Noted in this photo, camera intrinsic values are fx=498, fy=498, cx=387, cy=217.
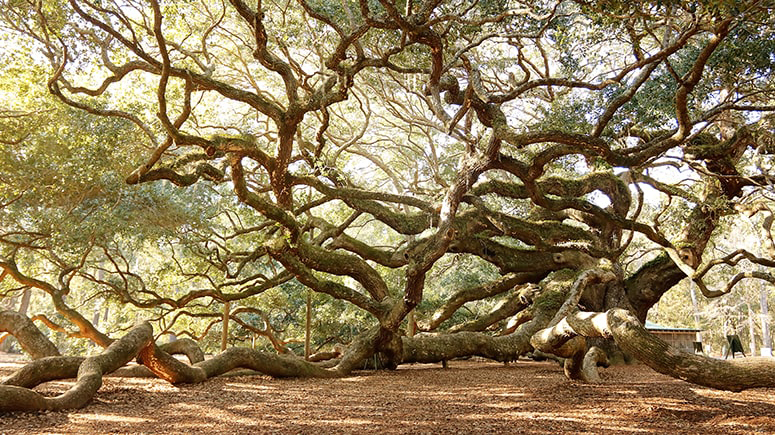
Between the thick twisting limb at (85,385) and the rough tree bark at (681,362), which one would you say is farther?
the thick twisting limb at (85,385)

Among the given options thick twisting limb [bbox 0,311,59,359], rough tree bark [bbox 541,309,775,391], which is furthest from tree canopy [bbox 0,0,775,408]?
thick twisting limb [bbox 0,311,59,359]

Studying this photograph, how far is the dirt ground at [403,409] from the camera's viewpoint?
12.8 feet

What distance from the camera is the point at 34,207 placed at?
366 inches

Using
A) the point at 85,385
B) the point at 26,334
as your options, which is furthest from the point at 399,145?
the point at 85,385

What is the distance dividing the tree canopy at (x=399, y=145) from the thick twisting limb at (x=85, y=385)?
0.15 feet

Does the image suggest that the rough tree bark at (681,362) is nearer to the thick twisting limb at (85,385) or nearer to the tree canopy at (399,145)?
the tree canopy at (399,145)

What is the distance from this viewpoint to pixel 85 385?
4777 mm

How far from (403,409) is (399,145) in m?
9.18

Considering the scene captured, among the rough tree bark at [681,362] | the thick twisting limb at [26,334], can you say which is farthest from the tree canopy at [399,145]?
the thick twisting limb at [26,334]

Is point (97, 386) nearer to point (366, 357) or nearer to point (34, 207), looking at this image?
point (366, 357)

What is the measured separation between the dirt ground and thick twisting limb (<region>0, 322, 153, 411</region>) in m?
0.10

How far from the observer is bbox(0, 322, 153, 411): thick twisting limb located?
3996 mm

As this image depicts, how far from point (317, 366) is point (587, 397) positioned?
4.19 meters

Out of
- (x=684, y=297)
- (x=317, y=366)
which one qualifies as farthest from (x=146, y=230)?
(x=684, y=297)
